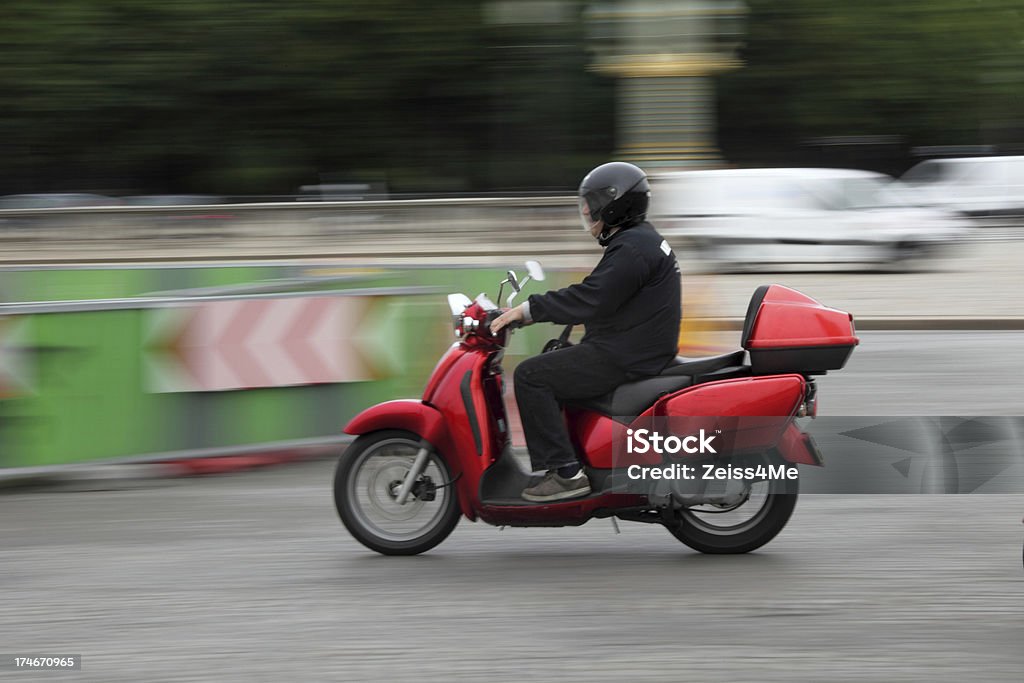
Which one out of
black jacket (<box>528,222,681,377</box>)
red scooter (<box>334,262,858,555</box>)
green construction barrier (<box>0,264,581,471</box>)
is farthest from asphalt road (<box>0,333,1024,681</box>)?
black jacket (<box>528,222,681,377</box>)

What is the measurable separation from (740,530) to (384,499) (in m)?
1.52

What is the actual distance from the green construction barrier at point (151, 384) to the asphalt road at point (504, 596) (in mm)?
482

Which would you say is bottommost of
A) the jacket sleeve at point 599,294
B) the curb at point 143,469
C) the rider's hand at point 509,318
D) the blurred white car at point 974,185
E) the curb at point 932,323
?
the blurred white car at point 974,185

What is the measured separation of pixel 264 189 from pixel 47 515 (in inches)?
1577

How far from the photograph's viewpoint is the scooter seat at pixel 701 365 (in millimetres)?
6098

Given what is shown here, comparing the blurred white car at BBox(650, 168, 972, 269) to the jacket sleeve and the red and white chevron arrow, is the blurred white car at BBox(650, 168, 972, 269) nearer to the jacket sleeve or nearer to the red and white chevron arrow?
the red and white chevron arrow

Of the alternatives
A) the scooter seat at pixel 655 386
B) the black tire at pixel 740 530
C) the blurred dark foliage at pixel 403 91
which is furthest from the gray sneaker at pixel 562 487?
the blurred dark foliage at pixel 403 91

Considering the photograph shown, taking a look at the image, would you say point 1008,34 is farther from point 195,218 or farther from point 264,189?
point 195,218

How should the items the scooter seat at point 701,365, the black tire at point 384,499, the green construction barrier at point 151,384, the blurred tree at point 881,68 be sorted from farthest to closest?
the blurred tree at point 881,68
the green construction barrier at point 151,384
the black tire at point 384,499
the scooter seat at point 701,365

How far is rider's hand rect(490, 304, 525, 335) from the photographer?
19.8 ft

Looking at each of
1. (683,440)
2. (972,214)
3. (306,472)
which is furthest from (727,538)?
(972,214)

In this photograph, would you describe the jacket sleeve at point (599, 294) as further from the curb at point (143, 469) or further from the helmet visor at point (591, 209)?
the curb at point (143, 469)

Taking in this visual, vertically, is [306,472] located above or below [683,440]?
below

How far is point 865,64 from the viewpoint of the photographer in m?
45.4
